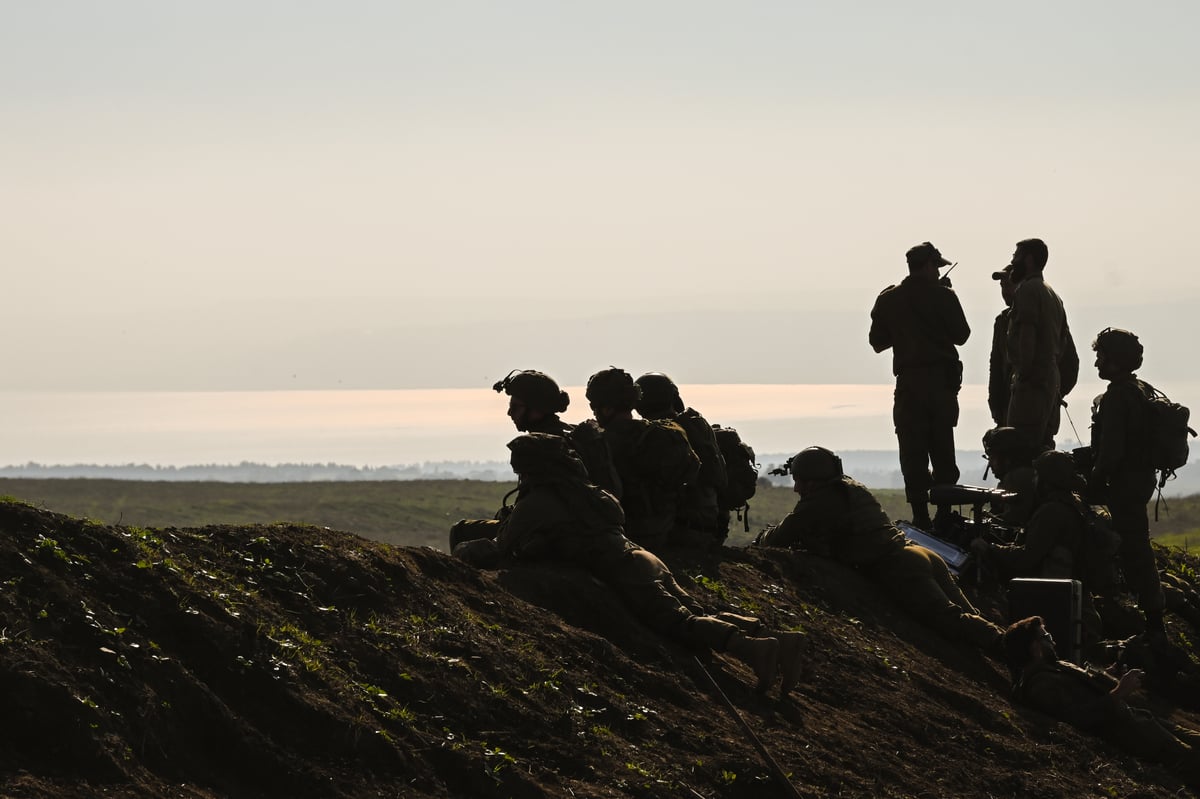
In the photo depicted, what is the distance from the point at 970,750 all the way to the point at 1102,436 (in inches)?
223

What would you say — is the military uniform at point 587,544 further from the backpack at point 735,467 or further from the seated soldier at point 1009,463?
the seated soldier at point 1009,463

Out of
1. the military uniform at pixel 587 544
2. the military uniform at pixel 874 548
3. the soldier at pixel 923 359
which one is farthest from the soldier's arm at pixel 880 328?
the military uniform at pixel 587 544

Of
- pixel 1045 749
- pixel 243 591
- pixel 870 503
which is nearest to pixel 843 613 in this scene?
pixel 870 503

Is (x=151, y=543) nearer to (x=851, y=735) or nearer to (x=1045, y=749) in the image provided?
(x=851, y=735)

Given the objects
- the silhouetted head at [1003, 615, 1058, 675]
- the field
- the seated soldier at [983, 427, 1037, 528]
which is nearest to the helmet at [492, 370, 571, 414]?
the silhouetted head at [1003, 615, 1058, 675]

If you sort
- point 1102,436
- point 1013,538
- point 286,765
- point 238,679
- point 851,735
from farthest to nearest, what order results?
point 1013,538
point 1102,436
point 851,735
point 238,679
point 286,765

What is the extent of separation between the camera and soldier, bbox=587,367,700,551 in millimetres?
15664

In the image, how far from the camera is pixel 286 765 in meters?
9.36

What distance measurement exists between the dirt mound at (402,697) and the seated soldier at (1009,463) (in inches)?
174

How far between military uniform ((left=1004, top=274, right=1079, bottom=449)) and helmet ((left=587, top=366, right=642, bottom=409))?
6100 mm

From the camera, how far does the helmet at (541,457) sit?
13648mm

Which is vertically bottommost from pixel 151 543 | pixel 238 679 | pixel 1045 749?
pixel 1045 749

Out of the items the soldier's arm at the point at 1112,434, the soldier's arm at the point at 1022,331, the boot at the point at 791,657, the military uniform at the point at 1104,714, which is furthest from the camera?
the soldier's arm at the point at 1022,331

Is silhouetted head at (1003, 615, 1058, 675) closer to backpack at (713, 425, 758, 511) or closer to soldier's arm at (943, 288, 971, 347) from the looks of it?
backpack at (713, 425, 758, 511)
